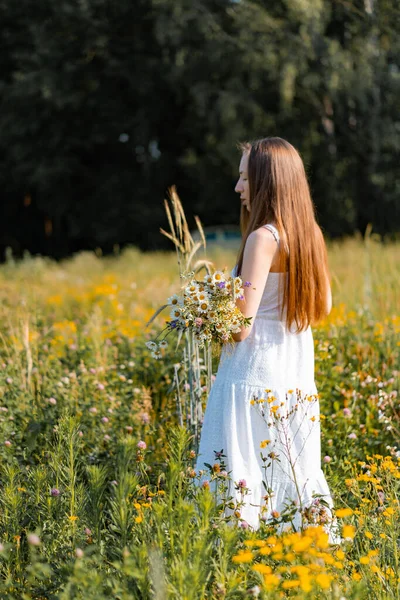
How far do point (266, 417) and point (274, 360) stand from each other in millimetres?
210

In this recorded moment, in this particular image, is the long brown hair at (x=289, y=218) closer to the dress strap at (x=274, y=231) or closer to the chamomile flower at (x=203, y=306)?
the dress strap at (x=274, y=231)

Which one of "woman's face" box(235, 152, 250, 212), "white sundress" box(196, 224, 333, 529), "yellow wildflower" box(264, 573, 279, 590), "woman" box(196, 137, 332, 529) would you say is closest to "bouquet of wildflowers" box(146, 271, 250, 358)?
"woman" box(196, 137, 332, 529)

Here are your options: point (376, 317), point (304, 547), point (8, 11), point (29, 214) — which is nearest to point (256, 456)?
point (304, 547)

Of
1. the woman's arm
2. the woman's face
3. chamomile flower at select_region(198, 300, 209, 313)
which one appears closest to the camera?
chamomile flower at select_region(198, 300, 209, 313)

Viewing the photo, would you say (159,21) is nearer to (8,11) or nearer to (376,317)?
(8,11)

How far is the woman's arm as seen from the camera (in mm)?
2336

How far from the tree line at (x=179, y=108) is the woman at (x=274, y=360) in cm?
1174

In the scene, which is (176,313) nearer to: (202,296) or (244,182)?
(202,296)

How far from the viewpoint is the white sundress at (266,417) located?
2.44 m

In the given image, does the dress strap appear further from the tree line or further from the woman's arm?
the tree line

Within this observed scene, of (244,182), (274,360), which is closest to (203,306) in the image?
(274,360)

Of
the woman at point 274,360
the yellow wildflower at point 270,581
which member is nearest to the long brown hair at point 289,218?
the woman at point 274,360

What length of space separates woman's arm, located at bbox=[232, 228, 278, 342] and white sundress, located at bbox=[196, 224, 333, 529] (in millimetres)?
59

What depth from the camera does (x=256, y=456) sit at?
246 centimetres
